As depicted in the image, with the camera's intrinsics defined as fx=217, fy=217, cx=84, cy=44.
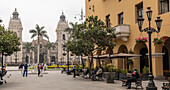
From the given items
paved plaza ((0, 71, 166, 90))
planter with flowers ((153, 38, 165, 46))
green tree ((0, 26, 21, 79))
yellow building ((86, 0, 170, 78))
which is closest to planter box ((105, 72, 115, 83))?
paved plaza ((0, 71, 166, 90))

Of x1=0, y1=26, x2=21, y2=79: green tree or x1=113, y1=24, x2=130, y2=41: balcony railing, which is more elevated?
x1=113, y1=24, x2=130, y2=41: balcony railing

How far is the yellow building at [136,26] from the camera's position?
741 inches

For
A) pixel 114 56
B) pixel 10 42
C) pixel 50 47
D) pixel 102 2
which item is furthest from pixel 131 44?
pixel 50 47

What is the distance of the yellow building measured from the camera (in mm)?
18828

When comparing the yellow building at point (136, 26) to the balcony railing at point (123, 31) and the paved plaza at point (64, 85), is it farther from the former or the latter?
the paved plaza at point (64, 85)

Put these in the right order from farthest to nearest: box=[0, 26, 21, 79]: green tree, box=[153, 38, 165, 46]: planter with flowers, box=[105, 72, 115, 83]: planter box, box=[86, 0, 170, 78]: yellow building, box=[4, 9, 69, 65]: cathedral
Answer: box=[4, 9, 69, 65]: cathedral < box=[86, 0, 170, 78]: yellow building < box=[153, 38, 165, 46]: planter with flowers < box=[105, 72, 115, 83]: planter box < box=[0, 26, 21, 79]: green tree

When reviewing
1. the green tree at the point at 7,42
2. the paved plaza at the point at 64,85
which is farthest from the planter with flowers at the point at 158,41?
the green tree at the point at 7,42

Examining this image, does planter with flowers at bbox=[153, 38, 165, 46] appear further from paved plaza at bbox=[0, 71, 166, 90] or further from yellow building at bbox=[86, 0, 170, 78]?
paved plaza at bbox=[0, 71, 166, 90]

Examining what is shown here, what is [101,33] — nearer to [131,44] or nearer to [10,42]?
[131,44]

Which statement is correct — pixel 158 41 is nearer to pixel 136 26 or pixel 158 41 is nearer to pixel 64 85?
pixel 136 26

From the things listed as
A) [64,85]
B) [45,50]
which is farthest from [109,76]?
[45,50]

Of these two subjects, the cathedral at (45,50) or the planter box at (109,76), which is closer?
the planter box at (109,76)

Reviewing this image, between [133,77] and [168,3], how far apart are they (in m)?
8.54

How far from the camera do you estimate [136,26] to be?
2153 centimetres
